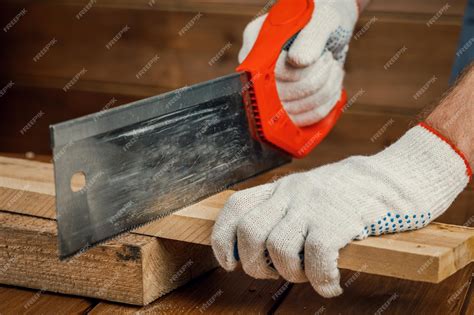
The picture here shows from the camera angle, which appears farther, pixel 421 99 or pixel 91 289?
pixel 421 99

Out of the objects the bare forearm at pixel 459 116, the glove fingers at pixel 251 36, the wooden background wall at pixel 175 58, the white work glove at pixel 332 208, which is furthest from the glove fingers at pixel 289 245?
the wooden background wall at pixel 175 58

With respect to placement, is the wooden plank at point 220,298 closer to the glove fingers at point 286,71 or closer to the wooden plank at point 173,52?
the glove fingers at point 286,71

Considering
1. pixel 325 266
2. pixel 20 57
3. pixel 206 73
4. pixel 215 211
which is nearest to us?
pixel 325 266

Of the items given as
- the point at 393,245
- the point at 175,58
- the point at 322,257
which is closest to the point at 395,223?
the point at 393,245

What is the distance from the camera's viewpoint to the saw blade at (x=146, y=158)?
44.2 inches

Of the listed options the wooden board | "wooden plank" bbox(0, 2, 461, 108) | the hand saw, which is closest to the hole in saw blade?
the hand saw

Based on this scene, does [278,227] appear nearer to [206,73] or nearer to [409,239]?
[409,239]

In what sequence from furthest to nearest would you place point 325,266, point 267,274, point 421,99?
point 421,99, point 267,274, point 325,266

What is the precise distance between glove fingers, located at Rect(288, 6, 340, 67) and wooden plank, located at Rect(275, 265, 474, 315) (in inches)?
18.0

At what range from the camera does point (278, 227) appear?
1112mm

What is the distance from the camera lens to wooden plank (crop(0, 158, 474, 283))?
3.59 ft

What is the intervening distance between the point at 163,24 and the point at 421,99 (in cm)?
103

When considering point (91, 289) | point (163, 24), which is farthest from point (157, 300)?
point (163, 24)

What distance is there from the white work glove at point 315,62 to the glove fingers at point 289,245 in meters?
0.47
